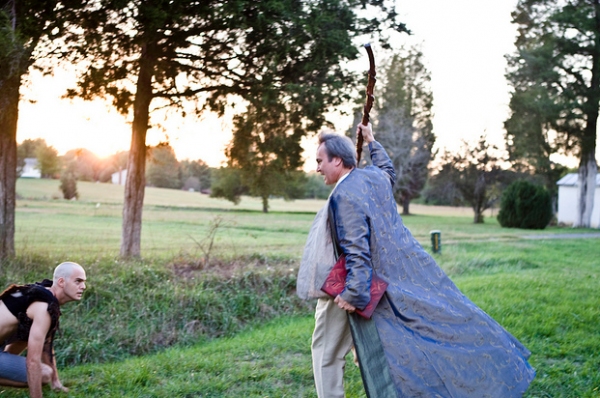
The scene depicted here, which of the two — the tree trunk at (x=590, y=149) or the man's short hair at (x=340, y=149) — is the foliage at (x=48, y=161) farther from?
the man's short hair at (x=340, y=149)

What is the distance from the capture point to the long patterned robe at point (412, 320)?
328 centimetres

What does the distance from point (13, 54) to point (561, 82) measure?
3035 cm

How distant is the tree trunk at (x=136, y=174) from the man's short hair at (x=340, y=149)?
25.4 ft

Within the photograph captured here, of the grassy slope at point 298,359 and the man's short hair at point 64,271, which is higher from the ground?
the man's short hair at point 64,271

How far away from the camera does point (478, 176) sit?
135 feet

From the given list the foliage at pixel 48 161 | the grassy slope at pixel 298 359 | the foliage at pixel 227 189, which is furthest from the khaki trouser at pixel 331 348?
the foliage at pixel 48 161

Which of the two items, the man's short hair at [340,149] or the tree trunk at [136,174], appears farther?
the tree trunk at [136,174]

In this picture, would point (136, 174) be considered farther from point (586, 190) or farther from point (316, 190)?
point (316, 190)

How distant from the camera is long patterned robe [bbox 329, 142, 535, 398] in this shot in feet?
10.8

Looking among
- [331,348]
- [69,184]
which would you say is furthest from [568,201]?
[331,348]

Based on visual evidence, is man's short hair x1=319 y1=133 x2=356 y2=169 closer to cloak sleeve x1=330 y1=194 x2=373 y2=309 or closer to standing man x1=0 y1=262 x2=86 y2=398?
cloak sleeve x1=330 y1=194 x2=373 y2=309

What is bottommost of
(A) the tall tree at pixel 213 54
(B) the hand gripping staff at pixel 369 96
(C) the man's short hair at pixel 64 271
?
(C) the man's short hair at pixel 64 271

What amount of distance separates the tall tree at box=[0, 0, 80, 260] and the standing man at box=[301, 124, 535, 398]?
6.06 metres

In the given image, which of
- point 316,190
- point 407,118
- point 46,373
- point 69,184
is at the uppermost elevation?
point 407,118
